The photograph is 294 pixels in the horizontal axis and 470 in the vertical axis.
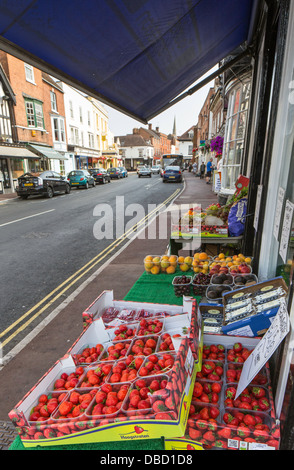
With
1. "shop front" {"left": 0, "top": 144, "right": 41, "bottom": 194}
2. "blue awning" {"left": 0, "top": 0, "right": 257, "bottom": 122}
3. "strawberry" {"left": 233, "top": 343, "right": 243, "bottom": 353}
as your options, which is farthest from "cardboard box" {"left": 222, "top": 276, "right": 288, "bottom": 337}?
"shop front" {"left": 0, "top": 144, "right": 41, "bottom": 194}

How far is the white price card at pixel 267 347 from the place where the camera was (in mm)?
1624

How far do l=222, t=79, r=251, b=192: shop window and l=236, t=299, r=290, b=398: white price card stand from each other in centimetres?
630

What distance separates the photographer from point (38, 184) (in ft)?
56.6

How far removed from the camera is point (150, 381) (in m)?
1.83

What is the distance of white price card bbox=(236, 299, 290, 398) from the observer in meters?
1.62

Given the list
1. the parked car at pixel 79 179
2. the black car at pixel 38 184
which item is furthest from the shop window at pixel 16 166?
the black car at pixel 38 184

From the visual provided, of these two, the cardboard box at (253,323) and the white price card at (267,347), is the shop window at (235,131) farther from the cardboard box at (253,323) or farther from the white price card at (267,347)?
the white price card at (267,347)

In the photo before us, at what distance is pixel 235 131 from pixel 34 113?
74.0 feet

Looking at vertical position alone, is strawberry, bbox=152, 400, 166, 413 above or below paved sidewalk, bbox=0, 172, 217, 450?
above

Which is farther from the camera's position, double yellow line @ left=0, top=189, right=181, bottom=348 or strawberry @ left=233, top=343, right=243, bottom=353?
double yellow line @ left=0, top=189, right=181, bottom=348

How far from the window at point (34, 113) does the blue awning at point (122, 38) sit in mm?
23870

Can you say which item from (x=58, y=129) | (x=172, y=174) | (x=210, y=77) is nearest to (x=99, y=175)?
(x=58, y=129)

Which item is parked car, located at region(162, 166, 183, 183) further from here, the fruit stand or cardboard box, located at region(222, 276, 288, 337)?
cardboard box, located at region(222, 276, 288, 337)
